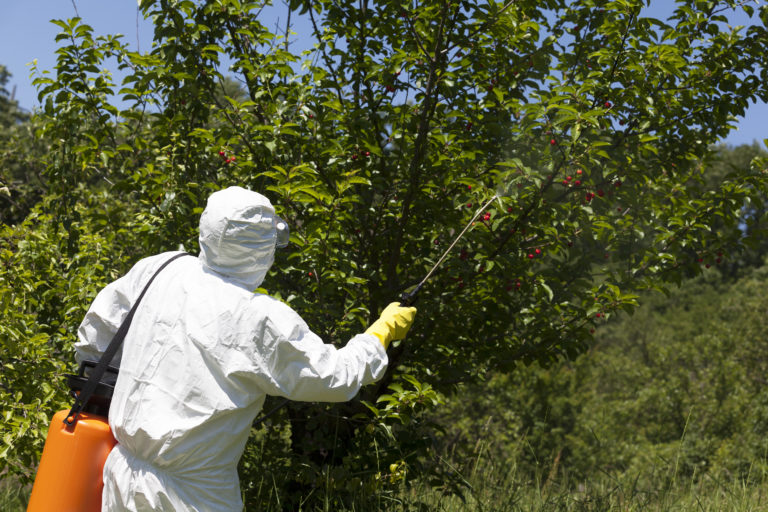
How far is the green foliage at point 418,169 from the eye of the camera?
9.36 feet

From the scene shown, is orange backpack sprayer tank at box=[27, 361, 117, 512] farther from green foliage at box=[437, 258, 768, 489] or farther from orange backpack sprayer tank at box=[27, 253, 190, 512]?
green foliage at box=[437, 258, 768, 489]

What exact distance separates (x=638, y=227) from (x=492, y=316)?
103cm

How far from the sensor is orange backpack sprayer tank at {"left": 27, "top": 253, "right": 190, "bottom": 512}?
69.0 inches

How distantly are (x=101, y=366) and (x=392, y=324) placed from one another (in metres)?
0.87

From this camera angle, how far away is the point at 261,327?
171 centimetres

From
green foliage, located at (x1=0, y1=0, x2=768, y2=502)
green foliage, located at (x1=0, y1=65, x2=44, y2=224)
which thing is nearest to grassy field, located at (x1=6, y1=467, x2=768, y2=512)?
green foliage, located at (x1=0, y1=0, x2=768, y2=502)

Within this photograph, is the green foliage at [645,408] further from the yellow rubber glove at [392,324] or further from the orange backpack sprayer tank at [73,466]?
the orange backpack sprayer tank at [73,466]

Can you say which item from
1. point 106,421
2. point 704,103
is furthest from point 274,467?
point 704,103

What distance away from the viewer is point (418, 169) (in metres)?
2.97

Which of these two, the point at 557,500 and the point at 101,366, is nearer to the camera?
the point at 101,366

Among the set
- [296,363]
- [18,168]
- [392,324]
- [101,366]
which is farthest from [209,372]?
[18,168]

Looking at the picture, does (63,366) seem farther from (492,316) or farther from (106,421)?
(492,316)

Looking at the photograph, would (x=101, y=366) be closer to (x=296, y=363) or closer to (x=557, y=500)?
(x=296, y=363)

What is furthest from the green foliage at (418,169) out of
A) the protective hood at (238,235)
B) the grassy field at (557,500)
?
the protective hood at (238,235)
